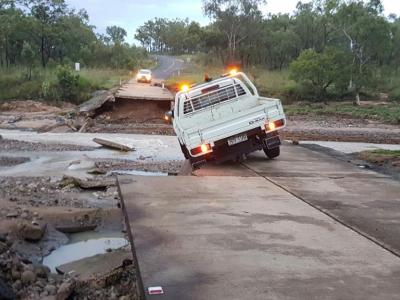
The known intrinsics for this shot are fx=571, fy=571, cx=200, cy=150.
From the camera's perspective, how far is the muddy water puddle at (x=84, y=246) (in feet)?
29.6

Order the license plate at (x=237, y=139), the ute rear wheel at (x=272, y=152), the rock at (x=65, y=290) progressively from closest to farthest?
the rock at (x=65, y=290), the license plate at (x=237, y=139), the ute rear wheel at (x=272, y=152)

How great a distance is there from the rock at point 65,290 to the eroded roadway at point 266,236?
1.09 metres

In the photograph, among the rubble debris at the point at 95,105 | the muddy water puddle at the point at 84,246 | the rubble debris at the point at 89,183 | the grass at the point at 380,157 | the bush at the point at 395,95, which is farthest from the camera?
the bush at the point at 395,95

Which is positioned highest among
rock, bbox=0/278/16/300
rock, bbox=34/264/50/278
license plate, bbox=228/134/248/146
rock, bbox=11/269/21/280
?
license plate, bbox=228/134/248/146

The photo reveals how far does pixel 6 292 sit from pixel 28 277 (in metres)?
1.06

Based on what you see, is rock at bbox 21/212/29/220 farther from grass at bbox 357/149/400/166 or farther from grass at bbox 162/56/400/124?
grass at bbox 162/56/400/124

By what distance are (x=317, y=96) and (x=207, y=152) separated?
3967 centimetres

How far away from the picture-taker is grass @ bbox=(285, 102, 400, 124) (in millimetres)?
41094

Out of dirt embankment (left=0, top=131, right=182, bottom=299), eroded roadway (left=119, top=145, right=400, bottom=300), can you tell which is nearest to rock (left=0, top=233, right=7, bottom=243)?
dirt embankment (left=0, top=131, right=182, bottom=299)

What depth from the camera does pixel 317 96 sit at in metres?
50.3

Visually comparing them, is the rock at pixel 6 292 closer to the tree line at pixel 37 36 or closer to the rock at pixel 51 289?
the rock at pixel 51 289

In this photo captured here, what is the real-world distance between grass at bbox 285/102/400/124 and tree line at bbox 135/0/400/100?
253 centimetres

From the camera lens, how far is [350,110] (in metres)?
43.5

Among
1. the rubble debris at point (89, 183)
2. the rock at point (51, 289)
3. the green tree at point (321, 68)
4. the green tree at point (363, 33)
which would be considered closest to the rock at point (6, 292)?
the rock at point (51, 289)
